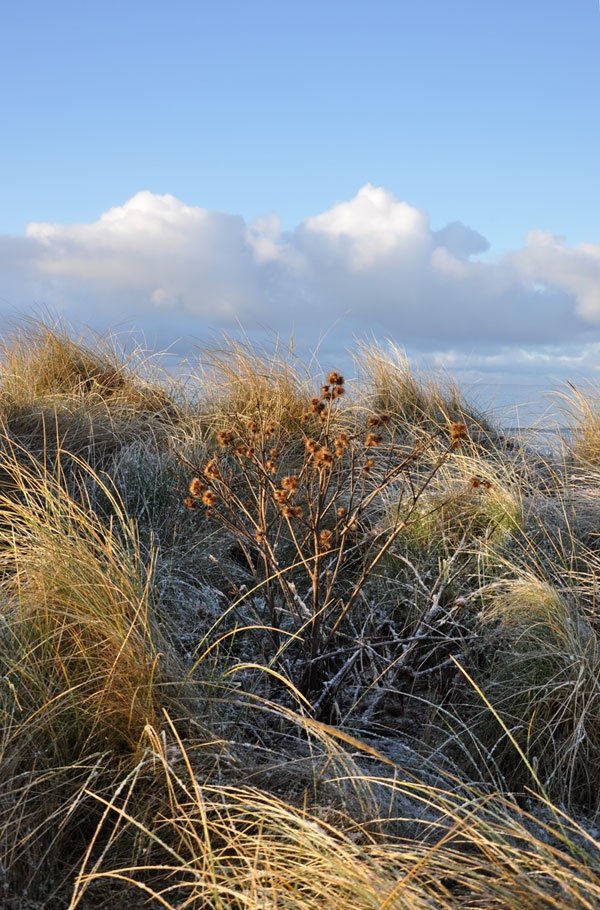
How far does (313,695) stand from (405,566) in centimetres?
115

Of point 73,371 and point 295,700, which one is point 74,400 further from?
point 295,700

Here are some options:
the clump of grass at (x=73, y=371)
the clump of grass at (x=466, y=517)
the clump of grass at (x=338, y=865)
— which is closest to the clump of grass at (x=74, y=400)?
the clump of grass at (x=73, y=371)

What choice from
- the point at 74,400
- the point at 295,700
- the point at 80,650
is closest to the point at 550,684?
the point at 295,700

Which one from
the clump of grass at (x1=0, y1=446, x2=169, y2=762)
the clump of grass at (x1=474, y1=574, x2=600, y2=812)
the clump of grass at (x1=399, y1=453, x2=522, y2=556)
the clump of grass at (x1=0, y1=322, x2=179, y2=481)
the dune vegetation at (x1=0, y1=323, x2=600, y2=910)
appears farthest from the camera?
the clump of grass at (x1=0, y1=322, x2=179, y2=481)

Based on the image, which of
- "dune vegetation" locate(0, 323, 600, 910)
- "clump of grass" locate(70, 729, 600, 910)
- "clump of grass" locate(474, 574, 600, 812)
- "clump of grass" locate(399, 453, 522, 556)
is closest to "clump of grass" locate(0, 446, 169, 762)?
"dune vegetation" locate(0, 323, 600, 910)

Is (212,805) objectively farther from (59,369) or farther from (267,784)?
(59,369)

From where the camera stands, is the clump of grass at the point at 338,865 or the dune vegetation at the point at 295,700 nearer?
the clump of grass at the point at 338,865

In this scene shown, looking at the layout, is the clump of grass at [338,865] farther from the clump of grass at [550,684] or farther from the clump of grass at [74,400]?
the clump of grass at [74,400]

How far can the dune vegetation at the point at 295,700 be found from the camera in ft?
5.41

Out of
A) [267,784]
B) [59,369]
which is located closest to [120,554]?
[267,784]

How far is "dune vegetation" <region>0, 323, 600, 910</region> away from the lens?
5.41 feet

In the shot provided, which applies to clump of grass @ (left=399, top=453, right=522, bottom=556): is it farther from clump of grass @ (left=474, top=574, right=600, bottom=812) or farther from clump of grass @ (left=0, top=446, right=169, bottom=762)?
clump of grass @ (left=0, top=446, right=169, bottom=762)

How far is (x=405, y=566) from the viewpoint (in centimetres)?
375

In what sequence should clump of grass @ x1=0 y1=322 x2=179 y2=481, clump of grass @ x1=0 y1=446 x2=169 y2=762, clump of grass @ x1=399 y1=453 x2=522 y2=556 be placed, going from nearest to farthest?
1. clump of grass @ x1=0 y1=446 x2=169 y2=762
2. clump of grass @ x1=399 y1=453 x2=522 y2=556
3. clump of grass @ x1=0 y1=322 x2=179 y2=481
